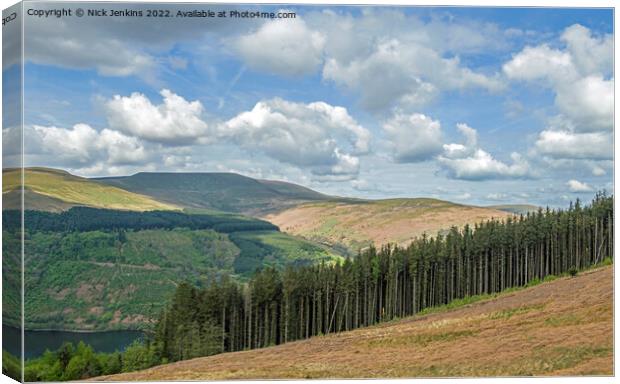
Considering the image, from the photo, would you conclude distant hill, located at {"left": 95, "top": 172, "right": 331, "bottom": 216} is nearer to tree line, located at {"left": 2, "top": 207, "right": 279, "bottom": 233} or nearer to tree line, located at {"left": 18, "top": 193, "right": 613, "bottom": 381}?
tree line, located at {"left": 2, "top": 207, "right": 279, "bottom": 233}

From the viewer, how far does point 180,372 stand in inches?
604

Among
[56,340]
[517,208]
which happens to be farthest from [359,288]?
[56,340]

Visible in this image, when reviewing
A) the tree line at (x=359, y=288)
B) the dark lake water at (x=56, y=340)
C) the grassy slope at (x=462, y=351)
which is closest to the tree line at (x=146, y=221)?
the tree line at (x=359, y=288)

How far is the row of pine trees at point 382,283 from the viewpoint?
656 inches

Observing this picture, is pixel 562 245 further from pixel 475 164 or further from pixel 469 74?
pixel 469 74

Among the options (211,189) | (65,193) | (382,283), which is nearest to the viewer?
(65,193)

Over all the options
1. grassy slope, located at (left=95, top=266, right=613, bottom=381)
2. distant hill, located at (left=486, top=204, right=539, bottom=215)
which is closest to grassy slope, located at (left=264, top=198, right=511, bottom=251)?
distant hill, located at (left=486, top=204, right=539, bottom=215)

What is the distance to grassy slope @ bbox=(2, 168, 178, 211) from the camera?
14.6 metres

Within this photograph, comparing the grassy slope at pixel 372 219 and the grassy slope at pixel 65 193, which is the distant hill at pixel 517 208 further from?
the grassy slope at pixel 65 193

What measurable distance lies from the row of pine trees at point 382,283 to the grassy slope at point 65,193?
237 cm

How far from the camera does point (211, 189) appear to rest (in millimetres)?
16250

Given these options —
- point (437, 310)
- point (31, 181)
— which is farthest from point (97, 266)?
point (437, 310)

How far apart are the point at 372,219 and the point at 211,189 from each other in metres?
4.80

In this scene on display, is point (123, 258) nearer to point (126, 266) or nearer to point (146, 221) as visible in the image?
point (126, 266)
